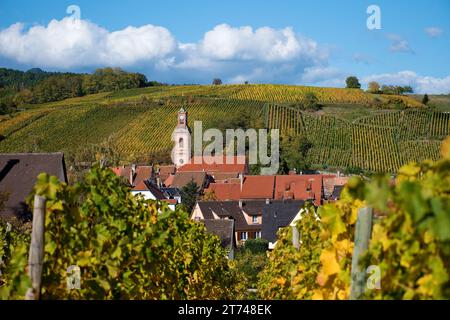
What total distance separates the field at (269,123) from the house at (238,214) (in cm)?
2160

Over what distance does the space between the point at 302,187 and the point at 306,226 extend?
A: 44908 mm

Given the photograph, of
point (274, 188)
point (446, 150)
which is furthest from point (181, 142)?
point (446, 150)

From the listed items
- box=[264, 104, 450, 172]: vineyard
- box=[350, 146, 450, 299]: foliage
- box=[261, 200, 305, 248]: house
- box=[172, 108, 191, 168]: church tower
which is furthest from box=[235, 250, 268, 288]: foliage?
box=[172, 108, 191, 168]: church tower

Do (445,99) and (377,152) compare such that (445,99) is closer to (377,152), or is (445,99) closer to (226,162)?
(377,152)

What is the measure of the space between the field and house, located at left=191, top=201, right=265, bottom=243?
850 inches

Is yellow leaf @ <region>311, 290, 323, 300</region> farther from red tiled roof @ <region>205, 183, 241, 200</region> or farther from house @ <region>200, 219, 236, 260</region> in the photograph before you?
red tiled roof @ <region>205, 183, 241, 200</region>

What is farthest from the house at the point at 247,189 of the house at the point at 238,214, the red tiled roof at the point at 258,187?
the house at the point at 238,214

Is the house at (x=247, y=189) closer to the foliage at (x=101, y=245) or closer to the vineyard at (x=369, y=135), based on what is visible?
the vineyard at (x=369, y=135)

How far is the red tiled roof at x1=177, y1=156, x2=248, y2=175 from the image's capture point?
6906 cm

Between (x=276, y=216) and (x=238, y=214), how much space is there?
5.29 m

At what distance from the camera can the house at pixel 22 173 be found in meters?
28.5

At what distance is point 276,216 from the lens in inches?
1566

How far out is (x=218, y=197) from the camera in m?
55.2
